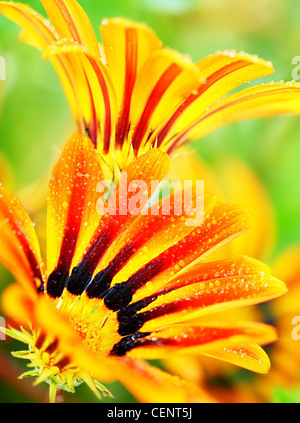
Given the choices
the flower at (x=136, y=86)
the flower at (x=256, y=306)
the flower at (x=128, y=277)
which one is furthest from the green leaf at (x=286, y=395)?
the flower at (x=136, y=86)

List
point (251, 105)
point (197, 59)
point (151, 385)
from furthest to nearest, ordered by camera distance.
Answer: point (197, 59)
point (251, 105)
point (151, 385)

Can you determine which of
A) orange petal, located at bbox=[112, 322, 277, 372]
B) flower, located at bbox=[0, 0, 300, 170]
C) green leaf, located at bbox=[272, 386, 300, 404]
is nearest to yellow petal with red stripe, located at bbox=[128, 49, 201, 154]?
flower, located at bbox=[0, 0, 300, 170]

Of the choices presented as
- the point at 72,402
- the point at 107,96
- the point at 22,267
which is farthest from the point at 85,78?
the point at 72,402

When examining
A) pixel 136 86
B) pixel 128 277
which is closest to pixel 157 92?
pixel 136 86

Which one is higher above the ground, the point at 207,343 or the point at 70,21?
the point at 70,21

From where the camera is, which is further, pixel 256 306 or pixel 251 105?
pixel 256 306

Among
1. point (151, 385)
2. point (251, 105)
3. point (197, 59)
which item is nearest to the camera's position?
point (151, 385)

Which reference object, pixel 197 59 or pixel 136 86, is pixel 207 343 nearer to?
pixel 136 86
